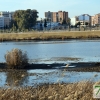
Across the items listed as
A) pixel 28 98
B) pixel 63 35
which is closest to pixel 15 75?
pixel 28 98

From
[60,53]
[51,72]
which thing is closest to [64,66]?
[51,72]

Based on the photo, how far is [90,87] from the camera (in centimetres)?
1068

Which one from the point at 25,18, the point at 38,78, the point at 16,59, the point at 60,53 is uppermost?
the point at 25,18

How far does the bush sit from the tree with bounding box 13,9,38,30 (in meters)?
109

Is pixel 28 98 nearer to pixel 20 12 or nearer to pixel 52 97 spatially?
pixel 52 97

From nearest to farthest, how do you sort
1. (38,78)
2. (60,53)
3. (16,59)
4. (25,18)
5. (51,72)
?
(38,78), (51,72), (16,59), (60,53), (25,18)

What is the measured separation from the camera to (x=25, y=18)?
141375 mm

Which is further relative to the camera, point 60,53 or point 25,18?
point 25,18

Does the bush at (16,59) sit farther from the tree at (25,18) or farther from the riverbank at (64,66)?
the tree at (25,18)

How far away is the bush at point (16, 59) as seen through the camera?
88.2ft

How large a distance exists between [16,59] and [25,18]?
379 feet

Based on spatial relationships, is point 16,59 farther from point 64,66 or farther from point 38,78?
point 38,78

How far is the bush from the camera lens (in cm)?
2687

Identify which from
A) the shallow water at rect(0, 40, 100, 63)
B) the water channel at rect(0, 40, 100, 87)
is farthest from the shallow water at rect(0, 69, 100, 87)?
the shallow water at rect(0, 40, 100, 63)
